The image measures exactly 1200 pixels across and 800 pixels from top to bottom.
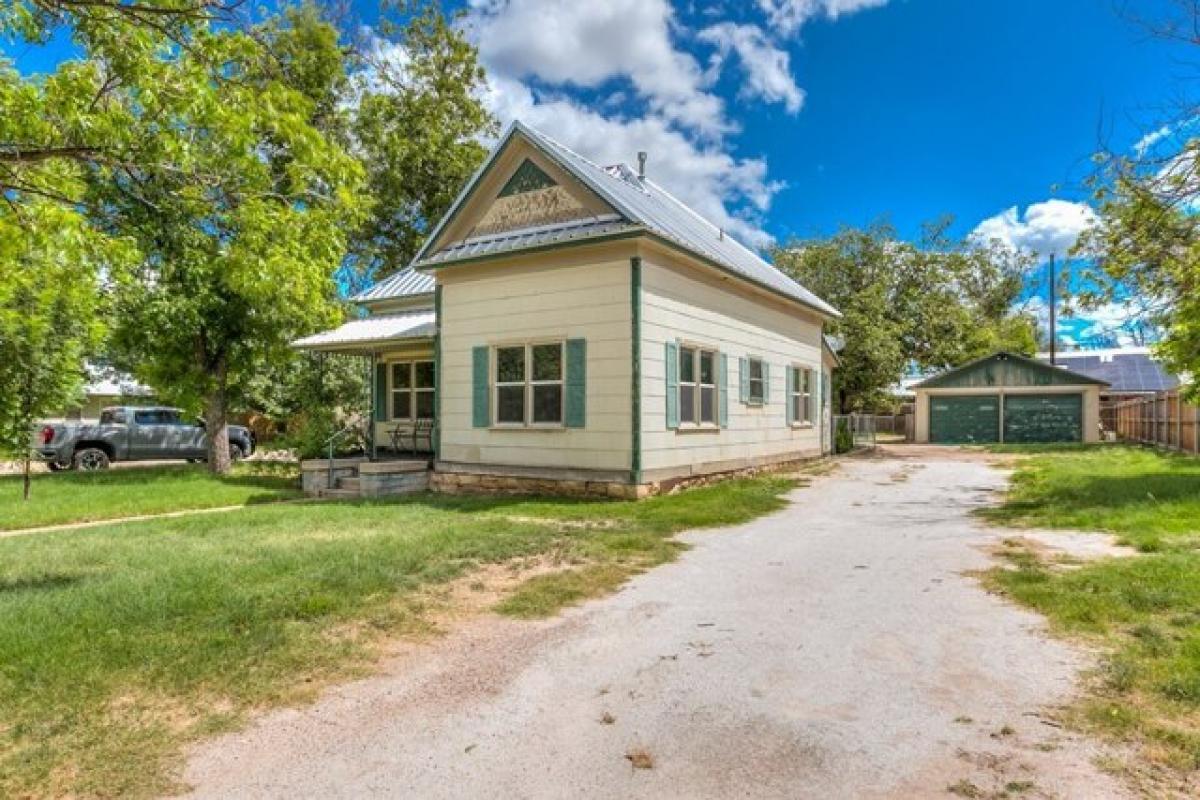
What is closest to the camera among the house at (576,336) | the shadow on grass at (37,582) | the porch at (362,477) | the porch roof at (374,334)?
the shadow on grass at (37,582)

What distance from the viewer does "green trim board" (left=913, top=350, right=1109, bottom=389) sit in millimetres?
29844

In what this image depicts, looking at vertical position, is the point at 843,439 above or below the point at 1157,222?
below

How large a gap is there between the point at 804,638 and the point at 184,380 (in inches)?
650

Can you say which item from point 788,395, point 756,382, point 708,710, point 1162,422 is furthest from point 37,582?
point 1162,422

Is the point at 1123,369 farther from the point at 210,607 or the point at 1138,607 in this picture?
the point at 210,607

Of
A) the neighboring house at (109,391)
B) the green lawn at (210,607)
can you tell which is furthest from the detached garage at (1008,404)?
the neighboring house at (109,391)

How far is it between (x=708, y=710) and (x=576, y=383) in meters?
8.30

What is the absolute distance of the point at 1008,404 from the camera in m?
30.7

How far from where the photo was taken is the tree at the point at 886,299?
1208 inches

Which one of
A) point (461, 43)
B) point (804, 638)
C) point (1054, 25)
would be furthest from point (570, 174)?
point (461, 43)

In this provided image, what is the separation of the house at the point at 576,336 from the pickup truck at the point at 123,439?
918 centimetres

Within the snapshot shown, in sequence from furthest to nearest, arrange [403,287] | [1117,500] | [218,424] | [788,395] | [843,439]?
1. [843,439]
2. [218,424]
3. [788,395]
4. [403,287]
5. [1117,500]

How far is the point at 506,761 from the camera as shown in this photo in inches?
120

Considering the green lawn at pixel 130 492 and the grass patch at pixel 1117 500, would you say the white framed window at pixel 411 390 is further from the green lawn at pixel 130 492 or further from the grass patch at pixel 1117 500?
the grass patch at pixel 1117 500
